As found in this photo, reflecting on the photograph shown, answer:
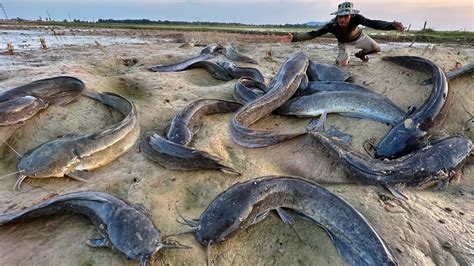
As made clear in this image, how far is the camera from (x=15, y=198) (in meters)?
3.60

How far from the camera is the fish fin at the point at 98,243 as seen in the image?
2.84 metres

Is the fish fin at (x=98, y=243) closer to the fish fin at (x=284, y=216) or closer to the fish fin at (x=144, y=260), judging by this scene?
the fish fin at (x=144, y=260)

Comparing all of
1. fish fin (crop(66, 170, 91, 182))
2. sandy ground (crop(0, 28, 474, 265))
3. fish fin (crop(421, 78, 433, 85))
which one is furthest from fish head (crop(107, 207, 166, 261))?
fish fin (crop(421, 78, 433, 85))

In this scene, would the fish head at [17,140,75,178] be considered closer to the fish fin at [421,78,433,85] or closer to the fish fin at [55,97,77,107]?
the fish fin at [55,97,77,107]

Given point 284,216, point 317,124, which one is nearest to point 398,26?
point 317,124

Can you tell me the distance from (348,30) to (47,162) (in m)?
6.65

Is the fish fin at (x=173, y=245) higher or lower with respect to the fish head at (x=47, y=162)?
lower

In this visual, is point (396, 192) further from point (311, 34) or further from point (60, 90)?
point (60, 90)

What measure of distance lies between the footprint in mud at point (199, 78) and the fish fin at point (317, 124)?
3.01 meters

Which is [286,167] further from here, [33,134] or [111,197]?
[33,134]

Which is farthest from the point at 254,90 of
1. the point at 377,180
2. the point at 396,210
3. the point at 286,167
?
the point at 396,210

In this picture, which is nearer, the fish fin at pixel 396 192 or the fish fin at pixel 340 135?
the fish fin at pixel 396 192

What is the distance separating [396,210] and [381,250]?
32.2 inches

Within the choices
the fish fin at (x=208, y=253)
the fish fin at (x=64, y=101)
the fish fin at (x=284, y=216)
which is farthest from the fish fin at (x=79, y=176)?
the fish fin at (x=284, y=216)
